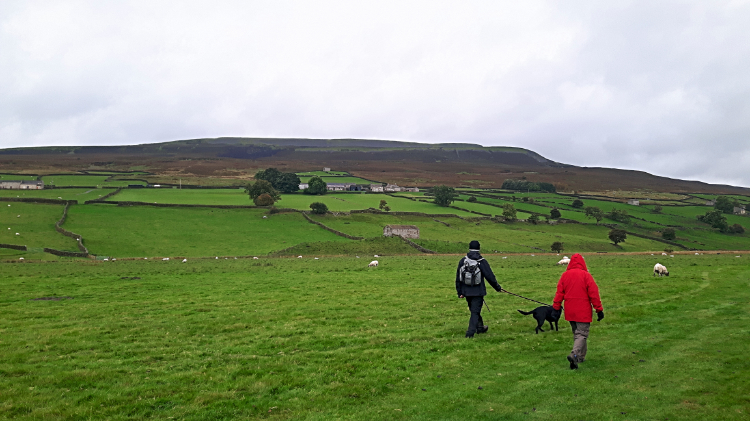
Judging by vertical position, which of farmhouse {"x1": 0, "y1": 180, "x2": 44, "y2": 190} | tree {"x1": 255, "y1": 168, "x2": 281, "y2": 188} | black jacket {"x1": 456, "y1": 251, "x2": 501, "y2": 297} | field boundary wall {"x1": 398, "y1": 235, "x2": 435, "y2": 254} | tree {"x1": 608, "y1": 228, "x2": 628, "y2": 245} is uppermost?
tree {"x1": 255, "y1": 168, "x2": 281, "y2": 188}

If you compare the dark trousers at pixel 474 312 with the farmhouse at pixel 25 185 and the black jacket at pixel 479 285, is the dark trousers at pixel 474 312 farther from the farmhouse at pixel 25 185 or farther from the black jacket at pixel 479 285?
the farmhouse at pixel 25 185

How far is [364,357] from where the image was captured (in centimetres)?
1279

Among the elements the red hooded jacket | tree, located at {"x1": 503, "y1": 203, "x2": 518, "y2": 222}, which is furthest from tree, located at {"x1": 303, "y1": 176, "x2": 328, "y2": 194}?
the red hooded jacket

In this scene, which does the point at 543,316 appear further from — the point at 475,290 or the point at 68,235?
the point at 68,235

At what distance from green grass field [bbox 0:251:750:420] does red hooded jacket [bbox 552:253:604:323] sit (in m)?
1.31

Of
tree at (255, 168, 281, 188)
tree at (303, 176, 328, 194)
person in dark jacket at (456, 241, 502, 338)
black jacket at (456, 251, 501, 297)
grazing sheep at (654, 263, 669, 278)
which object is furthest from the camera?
tree at (255, 168, 281, 188)

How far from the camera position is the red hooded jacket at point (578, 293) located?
12.4 m

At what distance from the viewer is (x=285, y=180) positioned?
124 meters

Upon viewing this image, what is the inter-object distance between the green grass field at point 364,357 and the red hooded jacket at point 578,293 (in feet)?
4.30

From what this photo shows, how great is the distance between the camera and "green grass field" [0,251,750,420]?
31.2 ft

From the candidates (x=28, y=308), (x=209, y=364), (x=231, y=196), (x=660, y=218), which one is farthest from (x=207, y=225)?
(x=660, y=218)

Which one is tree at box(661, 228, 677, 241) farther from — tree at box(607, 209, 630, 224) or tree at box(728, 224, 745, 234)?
tree at box(728, 224, 745, 234)

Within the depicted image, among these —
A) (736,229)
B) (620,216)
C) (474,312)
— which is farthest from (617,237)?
(474,312)

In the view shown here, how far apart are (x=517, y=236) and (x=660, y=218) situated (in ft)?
177
